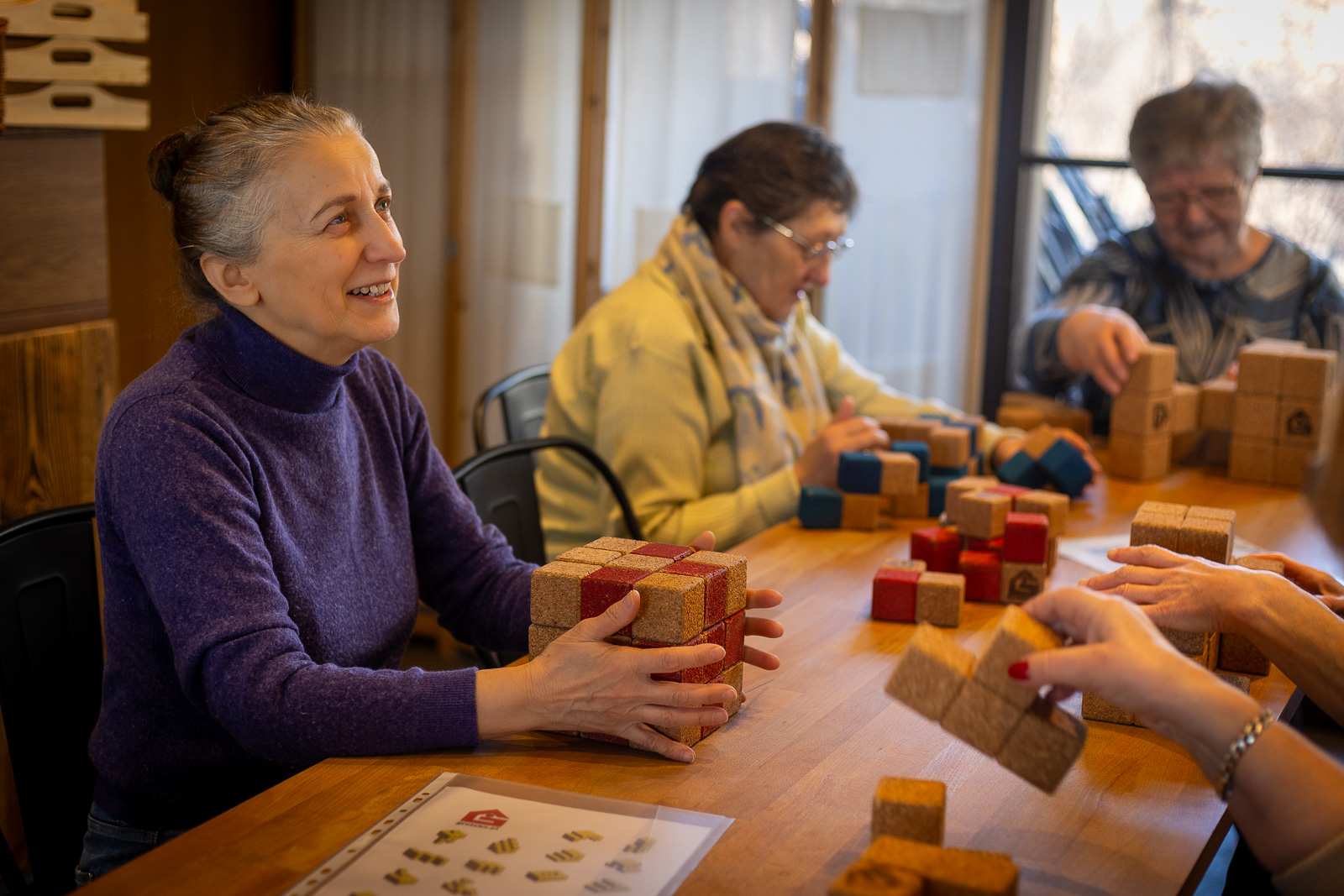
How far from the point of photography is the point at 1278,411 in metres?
2.77

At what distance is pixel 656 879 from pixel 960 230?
3535 millimetres

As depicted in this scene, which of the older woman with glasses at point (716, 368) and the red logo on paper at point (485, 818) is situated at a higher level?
the older woman with glasses at point (716, 368)

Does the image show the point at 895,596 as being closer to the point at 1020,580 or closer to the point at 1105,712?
the point at 1020,580

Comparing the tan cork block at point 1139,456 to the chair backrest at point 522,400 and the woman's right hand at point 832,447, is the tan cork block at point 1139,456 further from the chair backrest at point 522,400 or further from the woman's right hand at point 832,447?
the chair backrest at point 522,400

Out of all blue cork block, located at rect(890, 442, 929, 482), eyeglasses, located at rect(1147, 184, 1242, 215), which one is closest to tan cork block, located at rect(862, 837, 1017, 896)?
blue cork block, located at rect(890, 442, 929, 482)

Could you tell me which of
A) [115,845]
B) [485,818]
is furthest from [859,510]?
[115,845]

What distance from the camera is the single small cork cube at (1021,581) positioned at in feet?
6.27

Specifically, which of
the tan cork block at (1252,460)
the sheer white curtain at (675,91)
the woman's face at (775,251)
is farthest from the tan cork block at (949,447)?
the sheer white curtain at (675,91)

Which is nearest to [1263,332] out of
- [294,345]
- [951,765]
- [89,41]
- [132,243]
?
[951,765]

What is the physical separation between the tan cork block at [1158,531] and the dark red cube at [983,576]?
0.29 m

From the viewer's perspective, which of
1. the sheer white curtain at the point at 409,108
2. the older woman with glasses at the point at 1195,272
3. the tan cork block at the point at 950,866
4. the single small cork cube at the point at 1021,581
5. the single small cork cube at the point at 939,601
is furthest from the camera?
the sheer white curtain at the point at 409,108

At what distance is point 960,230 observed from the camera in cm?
426

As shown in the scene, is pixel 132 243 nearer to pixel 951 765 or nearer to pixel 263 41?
pixel 263 41

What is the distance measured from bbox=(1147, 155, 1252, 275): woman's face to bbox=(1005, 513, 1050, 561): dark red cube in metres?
1.58
